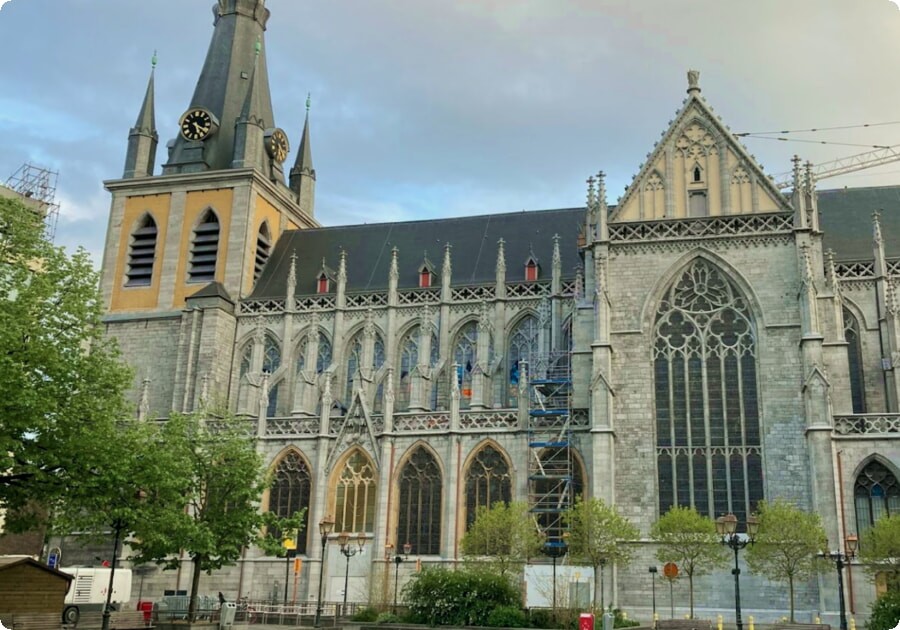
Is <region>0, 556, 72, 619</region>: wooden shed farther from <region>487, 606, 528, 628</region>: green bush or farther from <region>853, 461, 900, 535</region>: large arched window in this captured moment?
<region>853, 461, 900, 535</region>: large arched window

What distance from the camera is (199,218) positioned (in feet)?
185

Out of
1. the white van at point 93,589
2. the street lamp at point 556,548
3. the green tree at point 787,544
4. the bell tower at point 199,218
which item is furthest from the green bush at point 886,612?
the bell tower at point 199,218

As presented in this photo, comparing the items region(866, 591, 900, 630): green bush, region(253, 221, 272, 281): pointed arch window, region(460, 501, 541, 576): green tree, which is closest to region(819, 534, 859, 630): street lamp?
region(866, 591, 900, 630): green bush

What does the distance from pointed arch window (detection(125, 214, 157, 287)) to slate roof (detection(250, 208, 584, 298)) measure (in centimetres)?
646

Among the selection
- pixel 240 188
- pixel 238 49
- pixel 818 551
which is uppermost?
pixel 238 49

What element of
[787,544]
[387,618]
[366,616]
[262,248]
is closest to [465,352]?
[262,248]

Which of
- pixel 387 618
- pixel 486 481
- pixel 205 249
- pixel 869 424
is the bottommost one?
pixel 387 618

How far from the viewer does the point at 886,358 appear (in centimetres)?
4116

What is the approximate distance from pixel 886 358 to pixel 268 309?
29742 mm

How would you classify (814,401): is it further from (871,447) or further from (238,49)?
(238,49)

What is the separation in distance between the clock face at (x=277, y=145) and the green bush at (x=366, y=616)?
3282 cm

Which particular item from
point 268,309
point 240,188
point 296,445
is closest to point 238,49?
point 240,188

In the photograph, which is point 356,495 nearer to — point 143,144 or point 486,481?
point 486,481

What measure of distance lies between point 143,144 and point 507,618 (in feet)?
132
